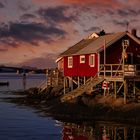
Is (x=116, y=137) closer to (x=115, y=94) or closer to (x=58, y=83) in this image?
(x=115, y=94)

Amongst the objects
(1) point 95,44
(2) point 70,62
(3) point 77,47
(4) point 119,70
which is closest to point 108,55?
(1) point 95,44

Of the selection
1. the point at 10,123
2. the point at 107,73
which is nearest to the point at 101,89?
the point at 107,73

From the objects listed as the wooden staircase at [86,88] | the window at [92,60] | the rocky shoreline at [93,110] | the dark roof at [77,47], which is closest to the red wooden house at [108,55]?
the window at [92,60]

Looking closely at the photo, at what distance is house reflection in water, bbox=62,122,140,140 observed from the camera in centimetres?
3259

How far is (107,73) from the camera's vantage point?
158ft

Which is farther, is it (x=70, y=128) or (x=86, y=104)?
(x=86, y=104)

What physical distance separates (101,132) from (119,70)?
12.6 m

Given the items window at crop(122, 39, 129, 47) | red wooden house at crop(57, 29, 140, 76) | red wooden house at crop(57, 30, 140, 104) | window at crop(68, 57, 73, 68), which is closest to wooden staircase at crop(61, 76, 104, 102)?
red wooden house at crop(57, 30, 140, 104)

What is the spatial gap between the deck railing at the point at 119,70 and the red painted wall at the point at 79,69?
153 centimetres

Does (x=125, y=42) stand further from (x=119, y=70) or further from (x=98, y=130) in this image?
(x=98, y=130)

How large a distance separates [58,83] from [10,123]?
26.1 meters

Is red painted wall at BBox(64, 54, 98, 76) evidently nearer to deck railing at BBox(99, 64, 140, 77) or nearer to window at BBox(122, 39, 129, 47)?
deck railing at BBox(99, 64, 140, 77)

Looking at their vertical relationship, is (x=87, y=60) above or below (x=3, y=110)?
above

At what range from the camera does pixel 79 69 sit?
54.0 metres
